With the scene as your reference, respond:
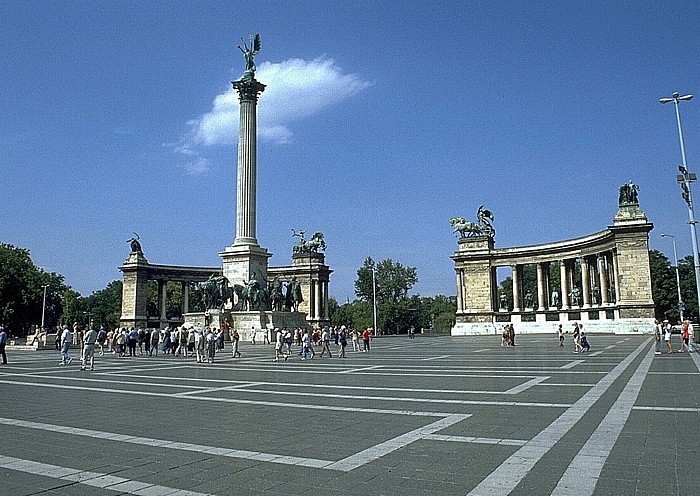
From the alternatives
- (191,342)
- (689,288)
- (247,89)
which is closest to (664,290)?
(689,288)

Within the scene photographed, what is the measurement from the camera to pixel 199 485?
6941 mm

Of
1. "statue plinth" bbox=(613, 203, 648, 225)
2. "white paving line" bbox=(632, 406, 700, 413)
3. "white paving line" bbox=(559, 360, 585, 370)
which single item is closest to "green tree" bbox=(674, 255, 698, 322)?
"statue plinth" bbox=(613, 203, 648, 225)

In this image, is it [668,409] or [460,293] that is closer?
[668,409]

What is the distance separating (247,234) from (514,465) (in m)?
46.7

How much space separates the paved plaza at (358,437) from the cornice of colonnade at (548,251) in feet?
188

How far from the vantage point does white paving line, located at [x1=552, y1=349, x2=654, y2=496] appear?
6668 millimetres

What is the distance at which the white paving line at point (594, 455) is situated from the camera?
6.67m

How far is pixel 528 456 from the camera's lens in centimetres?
823

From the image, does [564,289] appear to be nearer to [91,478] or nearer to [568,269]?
[568,269]

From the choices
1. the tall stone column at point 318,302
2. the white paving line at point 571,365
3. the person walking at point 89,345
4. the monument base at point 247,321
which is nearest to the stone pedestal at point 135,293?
the tall stone column at point 318,302

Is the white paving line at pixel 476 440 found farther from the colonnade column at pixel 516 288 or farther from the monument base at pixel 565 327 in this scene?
the colonnade column at pixel 516 288

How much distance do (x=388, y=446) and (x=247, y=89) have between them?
50781 mm

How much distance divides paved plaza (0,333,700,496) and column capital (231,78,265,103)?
4089 centimetres

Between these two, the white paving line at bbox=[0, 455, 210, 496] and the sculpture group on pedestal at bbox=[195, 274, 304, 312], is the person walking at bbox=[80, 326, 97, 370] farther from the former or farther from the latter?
the sculpture group on pedestal at bbox=[195, 274, 304, 312]
